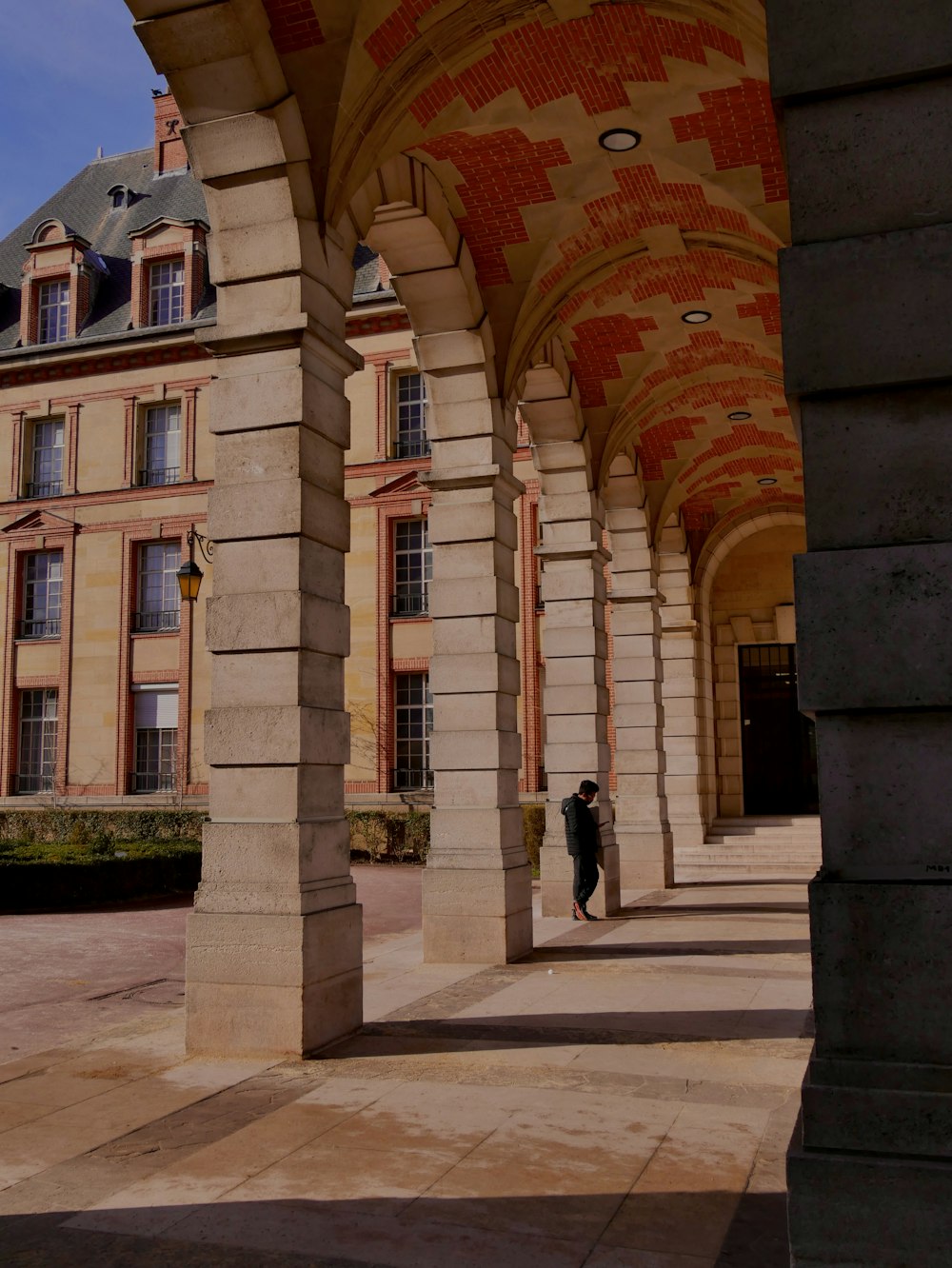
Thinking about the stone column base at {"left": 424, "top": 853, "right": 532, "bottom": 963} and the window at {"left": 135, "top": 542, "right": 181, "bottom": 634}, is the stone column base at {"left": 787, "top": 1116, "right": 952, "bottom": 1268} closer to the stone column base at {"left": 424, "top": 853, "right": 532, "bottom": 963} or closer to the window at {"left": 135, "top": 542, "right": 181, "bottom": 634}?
the stone column base at {"left": 424, "top": 853, "right": 532, "bottom": 963}

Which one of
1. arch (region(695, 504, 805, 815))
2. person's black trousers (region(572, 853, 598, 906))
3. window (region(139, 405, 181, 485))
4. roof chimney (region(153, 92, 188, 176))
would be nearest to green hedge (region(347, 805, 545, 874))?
arch (region(695, 504, 805, 815))

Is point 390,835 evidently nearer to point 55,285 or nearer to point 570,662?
point 570,662

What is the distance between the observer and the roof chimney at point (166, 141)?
1251 inches

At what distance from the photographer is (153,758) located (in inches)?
1084

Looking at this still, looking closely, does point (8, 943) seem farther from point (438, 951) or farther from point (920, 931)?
point (920, 931)

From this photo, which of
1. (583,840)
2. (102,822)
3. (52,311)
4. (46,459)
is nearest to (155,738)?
(102,822)

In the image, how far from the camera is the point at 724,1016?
7.73 m

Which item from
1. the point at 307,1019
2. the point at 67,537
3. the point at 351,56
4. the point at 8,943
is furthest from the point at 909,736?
the point at 67,537

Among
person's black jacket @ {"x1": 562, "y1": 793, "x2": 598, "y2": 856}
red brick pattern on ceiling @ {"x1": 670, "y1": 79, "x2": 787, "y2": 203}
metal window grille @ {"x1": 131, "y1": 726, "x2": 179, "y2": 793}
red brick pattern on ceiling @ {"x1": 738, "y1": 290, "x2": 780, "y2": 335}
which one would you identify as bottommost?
person's black jacket @ {"x1": 562, "y1": 793, "x2": 598, "y2": 856}

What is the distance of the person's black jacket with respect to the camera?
12781 millimetres

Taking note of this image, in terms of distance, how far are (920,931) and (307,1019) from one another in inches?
177

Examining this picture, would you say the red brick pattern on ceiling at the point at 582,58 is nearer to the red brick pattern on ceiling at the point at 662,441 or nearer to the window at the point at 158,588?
the red brick pattern on ceiling at the point at 662,441

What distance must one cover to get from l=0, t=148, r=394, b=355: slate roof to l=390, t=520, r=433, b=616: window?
20.0ft

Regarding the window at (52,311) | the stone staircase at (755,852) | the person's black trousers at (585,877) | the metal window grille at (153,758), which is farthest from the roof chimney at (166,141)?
the person's black trousers at (585,877)
